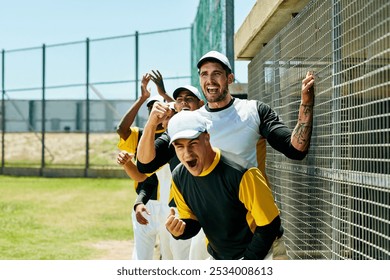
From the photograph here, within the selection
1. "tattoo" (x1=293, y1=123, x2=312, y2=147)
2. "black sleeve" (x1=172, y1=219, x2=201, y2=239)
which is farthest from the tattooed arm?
"black sleeve" (x1=172, y1=219, x2=201, y2=239)

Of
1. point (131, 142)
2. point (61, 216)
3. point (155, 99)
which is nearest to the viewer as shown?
point (155, 99)

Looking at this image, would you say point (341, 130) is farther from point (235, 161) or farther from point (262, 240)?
point (262, 240)

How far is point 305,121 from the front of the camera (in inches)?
95.9

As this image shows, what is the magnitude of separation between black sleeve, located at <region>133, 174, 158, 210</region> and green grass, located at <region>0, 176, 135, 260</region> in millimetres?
2254

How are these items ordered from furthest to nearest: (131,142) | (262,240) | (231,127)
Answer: (131,142), (231,127), (262,240)

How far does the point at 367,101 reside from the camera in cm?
240

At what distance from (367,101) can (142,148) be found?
0.96 m

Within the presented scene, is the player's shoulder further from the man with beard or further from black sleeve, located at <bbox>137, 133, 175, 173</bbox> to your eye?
black sleeve, located at <bbox>137, 133, 175, 173</bbox>

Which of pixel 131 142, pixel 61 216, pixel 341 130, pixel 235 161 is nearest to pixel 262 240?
pixel 235 161

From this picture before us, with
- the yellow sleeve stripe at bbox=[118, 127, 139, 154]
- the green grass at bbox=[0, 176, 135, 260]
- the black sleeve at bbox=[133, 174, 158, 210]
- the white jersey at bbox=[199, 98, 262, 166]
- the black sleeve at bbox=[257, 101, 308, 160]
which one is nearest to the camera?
the black sleeve at bbox=[257, 101, 308, 160]

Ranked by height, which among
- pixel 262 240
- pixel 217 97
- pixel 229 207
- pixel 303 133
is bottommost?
pixel 262 240

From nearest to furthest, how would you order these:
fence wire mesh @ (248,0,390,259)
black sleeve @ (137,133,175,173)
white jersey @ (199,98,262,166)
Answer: fence wire mesh @ (248,0,390,259) < white jersey @ (199,98,262,166) < black sleeve @ (137,133,175,173)

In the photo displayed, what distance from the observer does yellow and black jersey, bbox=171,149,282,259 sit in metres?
2.39

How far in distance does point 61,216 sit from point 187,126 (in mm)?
7008
